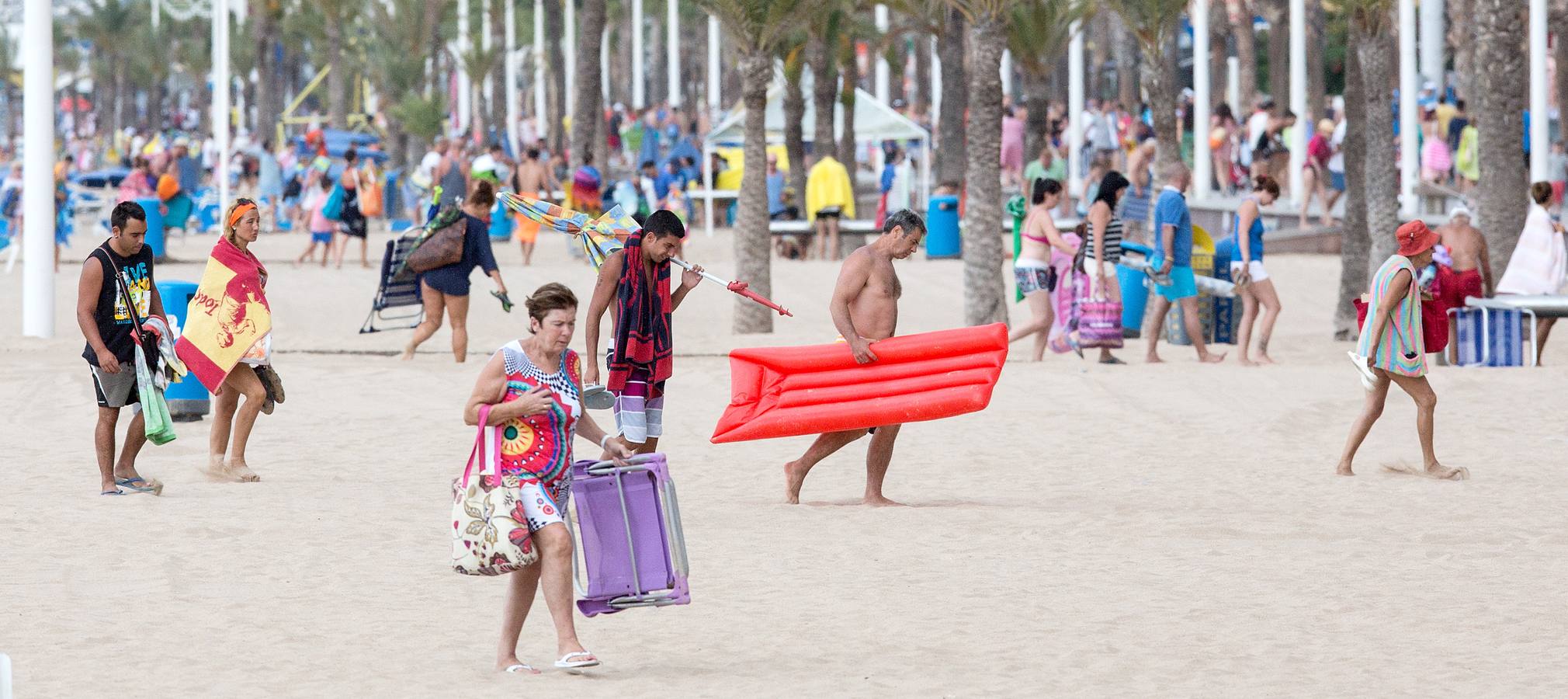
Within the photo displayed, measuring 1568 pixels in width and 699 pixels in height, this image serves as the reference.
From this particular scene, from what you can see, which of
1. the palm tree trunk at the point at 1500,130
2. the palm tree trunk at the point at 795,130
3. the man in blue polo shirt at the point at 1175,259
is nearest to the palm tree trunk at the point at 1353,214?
the palm tree trunk at the point at 1500,130

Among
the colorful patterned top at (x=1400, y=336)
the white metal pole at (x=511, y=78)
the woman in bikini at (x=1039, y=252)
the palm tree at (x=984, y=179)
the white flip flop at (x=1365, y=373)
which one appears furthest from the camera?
the white metal pole at (x=511, y=78)

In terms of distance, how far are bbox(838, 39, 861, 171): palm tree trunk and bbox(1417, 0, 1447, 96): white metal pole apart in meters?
7.75

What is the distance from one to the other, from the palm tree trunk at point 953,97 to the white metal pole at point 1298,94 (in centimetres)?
431

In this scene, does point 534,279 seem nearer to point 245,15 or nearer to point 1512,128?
point 1512,128

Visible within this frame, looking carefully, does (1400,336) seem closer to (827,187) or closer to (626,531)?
(626,531)

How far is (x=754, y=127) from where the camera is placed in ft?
62.5

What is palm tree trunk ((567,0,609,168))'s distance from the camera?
3081 centimetres

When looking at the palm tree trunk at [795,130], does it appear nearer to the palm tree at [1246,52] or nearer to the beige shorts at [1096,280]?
the beige shorts at [1096,280]

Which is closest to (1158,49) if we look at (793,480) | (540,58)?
(793,480)

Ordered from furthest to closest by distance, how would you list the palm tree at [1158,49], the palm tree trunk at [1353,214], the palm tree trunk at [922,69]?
the palm tree trunk at [922,69] < the palm tree at [1158,49] < the palm tree trunk at [1353,214]

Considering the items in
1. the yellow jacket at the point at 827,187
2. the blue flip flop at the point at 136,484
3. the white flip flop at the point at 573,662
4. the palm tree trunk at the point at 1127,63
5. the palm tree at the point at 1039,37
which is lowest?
the white flip flop at the point at 573,662

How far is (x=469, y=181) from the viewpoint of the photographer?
2744 cm

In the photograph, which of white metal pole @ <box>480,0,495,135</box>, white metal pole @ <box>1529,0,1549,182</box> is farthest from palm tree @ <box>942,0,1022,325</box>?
white metal pole @ <box>480,0,495,135</box>

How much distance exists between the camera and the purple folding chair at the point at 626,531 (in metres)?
6.09
